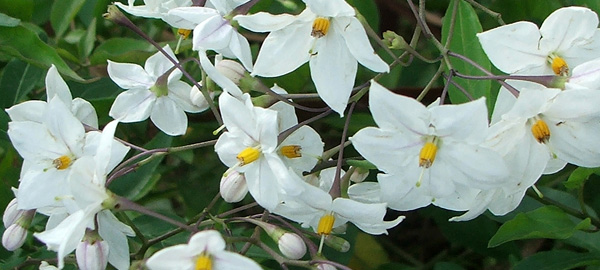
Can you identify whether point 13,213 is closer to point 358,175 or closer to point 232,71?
point 232,71

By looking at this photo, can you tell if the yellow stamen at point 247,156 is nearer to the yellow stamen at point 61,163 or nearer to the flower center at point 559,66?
the yellow stamen at point 61,163

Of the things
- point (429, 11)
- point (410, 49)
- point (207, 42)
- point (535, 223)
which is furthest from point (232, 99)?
point (429, 11)

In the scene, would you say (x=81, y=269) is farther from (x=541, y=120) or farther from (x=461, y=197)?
(x=541, y=120)

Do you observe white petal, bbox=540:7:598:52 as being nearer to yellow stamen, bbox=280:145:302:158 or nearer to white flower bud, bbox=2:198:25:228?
yellow stamen, bbox=280:145:302:158

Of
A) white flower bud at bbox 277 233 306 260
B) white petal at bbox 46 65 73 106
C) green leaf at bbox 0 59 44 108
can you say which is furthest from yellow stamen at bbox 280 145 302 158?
green leaf at bbox 0 59 44 108

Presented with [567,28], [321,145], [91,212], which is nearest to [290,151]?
[321,145]
